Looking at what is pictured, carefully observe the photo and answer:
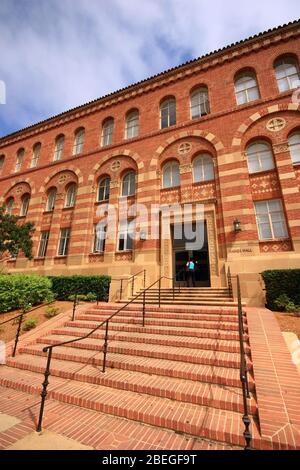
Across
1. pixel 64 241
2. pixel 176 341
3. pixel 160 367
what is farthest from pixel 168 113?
pixel 160 367

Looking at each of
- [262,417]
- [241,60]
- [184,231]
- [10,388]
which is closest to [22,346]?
[10,388]

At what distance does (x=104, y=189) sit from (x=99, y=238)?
3.71 m

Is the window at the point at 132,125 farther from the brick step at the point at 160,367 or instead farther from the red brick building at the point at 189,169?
the brick step at the point at 160,367

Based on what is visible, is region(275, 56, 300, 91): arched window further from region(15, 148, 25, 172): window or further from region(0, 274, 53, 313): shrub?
region(15, 148, 25, 172): window

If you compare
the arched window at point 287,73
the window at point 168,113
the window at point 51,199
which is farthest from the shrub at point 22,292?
the arched window at point 287,73

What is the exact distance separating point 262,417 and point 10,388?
542cm

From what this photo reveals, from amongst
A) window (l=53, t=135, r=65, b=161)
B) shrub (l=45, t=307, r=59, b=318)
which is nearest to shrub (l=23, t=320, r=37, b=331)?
shrub (l=45, t=307, r=59, b=318)

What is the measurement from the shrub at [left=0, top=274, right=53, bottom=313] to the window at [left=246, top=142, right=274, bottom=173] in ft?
42.7

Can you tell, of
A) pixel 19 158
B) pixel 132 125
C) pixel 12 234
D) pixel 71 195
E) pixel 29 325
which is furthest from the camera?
pixel 19 158

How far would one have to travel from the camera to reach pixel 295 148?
11969 mm

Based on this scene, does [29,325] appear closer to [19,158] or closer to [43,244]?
[43,244]

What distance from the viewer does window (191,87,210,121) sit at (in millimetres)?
15016
